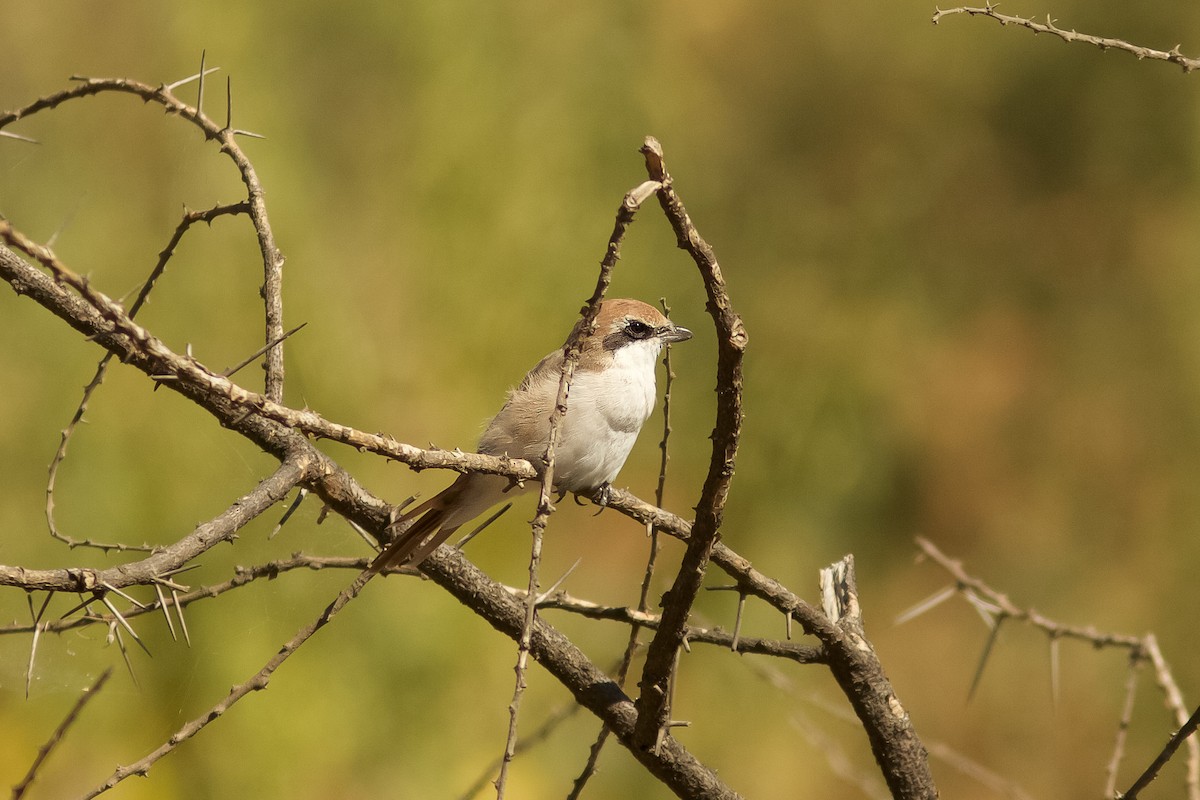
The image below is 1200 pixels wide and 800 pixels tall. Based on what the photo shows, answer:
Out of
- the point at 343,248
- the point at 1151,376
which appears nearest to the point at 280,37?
the point at 343,248

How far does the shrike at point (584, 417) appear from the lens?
2.08 metres

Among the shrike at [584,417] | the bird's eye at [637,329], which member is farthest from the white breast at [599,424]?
the bird's eye at [637,329]

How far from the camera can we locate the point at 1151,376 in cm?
408

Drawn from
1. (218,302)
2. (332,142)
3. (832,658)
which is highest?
(332,142)

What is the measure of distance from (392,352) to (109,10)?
1451mm

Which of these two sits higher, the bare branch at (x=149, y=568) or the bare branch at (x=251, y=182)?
the bare branch at (x=251, y=182)

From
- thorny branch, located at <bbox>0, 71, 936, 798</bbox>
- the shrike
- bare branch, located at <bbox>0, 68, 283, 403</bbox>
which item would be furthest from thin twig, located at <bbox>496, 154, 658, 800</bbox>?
the shrike

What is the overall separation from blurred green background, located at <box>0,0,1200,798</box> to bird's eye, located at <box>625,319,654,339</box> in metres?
0.71

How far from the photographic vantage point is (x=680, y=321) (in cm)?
364

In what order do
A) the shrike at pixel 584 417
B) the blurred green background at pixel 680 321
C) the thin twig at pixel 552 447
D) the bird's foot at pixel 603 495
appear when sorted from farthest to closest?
the blurred green background at pixel 680 321
the bird's foot at pixel 603 495
the shrike at pixel 584 417
the thin twig at pixel 552 447

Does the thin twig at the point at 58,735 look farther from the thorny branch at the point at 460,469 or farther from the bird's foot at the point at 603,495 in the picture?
the bird's foot at the point at 603,495

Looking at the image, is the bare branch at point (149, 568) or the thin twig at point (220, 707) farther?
the thin twig at point (220, 707)

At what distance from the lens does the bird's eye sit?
2.49 meters

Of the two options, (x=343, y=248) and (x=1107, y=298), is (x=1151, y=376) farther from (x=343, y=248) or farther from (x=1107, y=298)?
(x=343, y=248)
